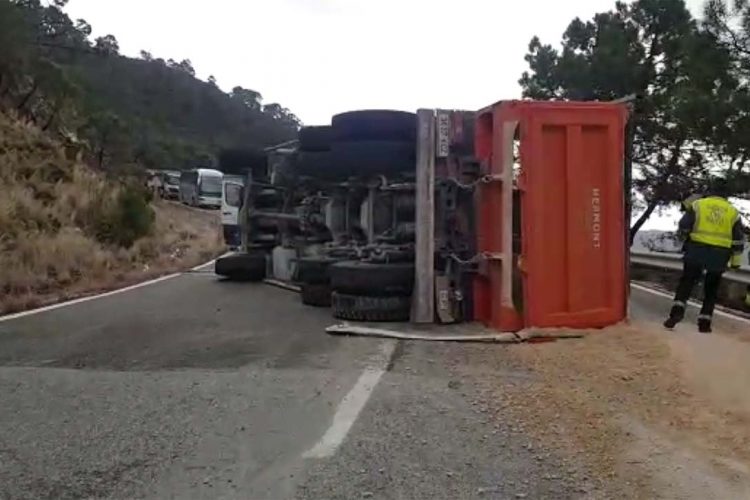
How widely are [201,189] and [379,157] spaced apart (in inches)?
1609

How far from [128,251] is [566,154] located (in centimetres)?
1343

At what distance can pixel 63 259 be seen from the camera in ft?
50.3

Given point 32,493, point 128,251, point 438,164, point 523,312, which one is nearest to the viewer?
point 32,493

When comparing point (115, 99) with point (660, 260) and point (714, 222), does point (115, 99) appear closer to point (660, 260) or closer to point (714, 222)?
point (660, 260)

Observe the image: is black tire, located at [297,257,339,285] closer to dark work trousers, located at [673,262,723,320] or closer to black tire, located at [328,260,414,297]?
black tire, located at [328,260,414,297]

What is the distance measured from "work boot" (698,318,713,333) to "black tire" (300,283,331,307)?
156 inches

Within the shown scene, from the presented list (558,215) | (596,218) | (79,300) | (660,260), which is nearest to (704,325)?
(596,218)

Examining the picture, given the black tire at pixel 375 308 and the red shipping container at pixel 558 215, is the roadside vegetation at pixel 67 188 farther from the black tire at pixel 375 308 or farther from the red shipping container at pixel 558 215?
the red shipping container at pixel 558 215

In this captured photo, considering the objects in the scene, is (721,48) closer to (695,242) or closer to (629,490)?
(695,242)

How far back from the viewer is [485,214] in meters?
8.43

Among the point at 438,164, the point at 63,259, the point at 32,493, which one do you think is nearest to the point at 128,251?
the point at 63,259

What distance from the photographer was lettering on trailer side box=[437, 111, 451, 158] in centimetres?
855

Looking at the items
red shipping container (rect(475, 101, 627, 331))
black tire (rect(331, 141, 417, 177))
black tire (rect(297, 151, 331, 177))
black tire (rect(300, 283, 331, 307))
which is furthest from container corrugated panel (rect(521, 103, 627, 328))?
black tire (rect(300, 283, 331, 307))

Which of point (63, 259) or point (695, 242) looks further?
point (63, 259)
